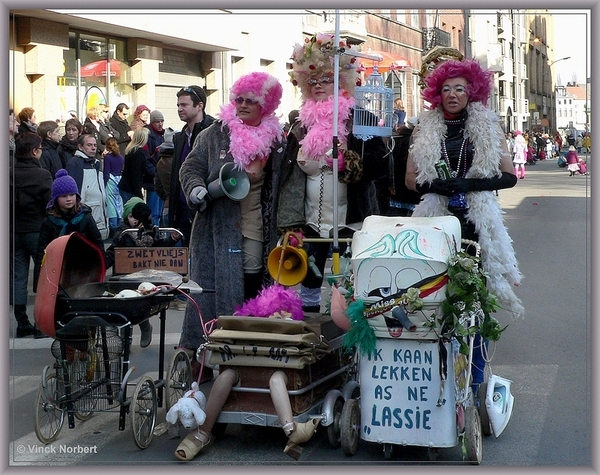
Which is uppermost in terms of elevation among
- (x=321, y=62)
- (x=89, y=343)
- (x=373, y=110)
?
(x=321, y=62)

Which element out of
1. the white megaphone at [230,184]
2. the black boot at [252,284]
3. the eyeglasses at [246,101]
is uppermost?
the eyeglasses at [246,101]

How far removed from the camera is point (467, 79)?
16.9 ft

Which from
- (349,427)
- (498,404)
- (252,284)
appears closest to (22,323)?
(252,284)

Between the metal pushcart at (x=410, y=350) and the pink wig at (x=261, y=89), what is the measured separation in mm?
1560

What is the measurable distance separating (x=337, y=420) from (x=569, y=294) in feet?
17.1

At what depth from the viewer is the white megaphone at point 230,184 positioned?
17.9 ft

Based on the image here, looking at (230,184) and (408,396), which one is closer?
(408,396)

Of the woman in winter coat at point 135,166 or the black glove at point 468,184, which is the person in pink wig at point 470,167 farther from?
the woman in winter coat at point 135,166

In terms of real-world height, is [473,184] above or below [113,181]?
below

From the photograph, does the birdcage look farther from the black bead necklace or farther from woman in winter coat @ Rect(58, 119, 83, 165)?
woman in winter coat @ Rect(58, 119, 83, 165)

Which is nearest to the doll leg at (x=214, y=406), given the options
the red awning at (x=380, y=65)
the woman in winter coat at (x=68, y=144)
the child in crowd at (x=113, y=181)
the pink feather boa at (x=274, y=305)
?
the pink feather boa at (x=274, y=305)

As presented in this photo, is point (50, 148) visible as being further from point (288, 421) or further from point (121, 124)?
point (288, 421)

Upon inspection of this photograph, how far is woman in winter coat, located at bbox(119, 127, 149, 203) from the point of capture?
10977 millimetres

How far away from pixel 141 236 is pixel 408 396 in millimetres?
3021
